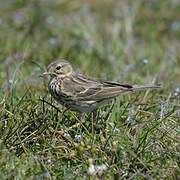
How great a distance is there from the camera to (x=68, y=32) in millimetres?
10922

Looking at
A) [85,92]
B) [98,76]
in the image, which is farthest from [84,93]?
[98,76]

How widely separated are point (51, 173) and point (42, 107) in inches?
46.6

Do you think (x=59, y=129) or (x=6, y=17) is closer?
(x=59, y=129)

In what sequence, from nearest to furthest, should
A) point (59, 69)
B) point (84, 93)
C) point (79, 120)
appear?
point (79, 120), point (84, 93), point (59, 69)

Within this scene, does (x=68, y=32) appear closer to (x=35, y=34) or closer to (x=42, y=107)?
(x=35, y=34)

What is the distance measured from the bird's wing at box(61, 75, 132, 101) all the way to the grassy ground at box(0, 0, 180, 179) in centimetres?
19

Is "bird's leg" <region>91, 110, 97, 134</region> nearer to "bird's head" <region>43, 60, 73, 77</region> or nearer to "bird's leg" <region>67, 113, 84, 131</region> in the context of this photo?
"bird's leg" <region>67, 113, 84, 131</region>

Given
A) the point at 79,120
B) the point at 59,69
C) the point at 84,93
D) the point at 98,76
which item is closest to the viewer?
the point at 79,120

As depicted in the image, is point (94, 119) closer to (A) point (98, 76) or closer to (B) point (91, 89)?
(B) point (91, 89)

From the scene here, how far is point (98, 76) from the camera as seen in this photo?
9.05 m

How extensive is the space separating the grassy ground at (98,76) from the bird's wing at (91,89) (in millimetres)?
188

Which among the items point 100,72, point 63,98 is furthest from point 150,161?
point 100,72

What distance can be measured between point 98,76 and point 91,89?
6.88ft

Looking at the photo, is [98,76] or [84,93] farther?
[98,76]
